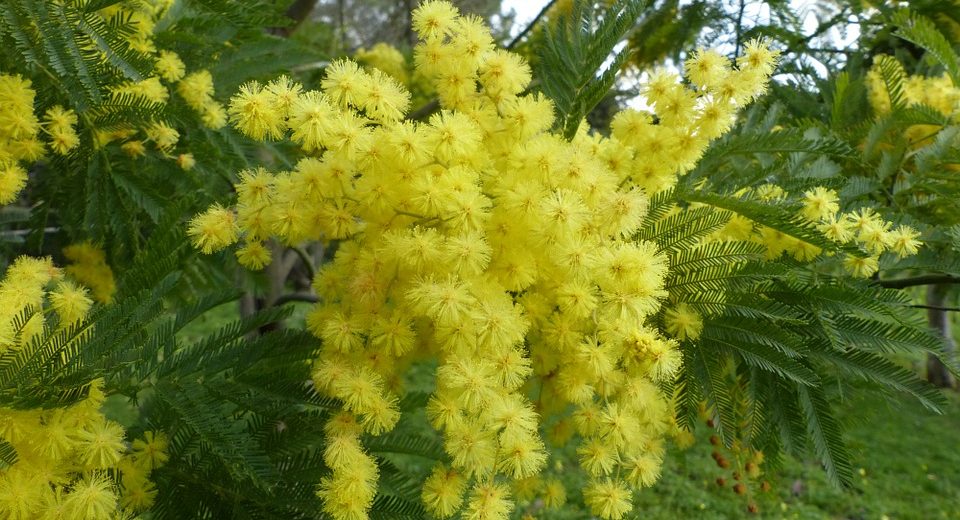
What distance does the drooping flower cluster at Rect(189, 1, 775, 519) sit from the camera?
1.21m

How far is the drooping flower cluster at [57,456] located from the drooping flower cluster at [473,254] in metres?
0.34

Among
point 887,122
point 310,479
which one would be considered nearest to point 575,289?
point 310,479

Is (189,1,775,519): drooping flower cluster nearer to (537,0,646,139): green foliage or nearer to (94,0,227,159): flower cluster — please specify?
(537,0,646,139): green foliage

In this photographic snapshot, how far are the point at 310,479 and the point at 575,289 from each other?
0.75m

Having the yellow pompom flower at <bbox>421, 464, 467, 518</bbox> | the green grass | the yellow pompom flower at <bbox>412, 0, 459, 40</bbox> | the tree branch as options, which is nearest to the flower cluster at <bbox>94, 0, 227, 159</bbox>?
the yellow pompom flower at <bbox>412, 0, 459, 40</bbox>

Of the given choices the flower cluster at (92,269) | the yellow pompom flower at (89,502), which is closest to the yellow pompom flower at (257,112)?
the yellow pompom flower at (89,502)

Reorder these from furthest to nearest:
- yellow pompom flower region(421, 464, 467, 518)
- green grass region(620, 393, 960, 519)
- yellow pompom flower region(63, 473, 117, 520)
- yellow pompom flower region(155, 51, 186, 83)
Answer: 1. green grass region(620, 393, 960, 519)
2. yellow pompom flower region(155, 51, 186, 83)
3. yellow pompom flower region(421, 464, 467, 518)
4. yellow pompom flower region(63, 473, 117, 520)

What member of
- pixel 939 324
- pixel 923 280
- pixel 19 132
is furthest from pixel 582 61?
pixel 939 324

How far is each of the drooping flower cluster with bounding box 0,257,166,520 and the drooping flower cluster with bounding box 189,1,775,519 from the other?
34 cm

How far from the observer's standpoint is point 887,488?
5.32 meters

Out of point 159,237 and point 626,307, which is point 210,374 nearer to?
point 159,237

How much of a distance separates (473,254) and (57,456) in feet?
2.60

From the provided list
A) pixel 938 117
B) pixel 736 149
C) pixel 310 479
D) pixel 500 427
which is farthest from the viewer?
pixel 938 117

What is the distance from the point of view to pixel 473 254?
3.89 feet
